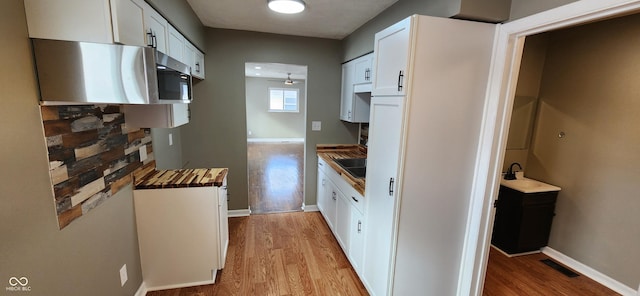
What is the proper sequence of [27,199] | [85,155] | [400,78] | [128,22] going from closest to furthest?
[27,199]
[128,22]
[85,155]
[400,78]

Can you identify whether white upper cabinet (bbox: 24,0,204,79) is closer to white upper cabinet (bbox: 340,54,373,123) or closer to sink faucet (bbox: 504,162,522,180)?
white upper cabinet (bbox: 340,54,373,123)

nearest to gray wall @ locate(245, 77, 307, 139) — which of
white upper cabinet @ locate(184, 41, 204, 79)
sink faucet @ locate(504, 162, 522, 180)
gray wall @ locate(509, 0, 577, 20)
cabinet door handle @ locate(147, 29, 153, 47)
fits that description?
white upper cabinet @ locate(184, 41, 204, 79)

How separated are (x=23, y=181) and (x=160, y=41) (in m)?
1.13

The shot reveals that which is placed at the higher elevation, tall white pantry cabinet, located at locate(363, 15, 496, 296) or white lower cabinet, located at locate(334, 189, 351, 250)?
tall white pantry cabinet, located at locate(363, 15, 496, 296)

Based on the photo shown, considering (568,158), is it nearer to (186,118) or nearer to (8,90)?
(186,118)

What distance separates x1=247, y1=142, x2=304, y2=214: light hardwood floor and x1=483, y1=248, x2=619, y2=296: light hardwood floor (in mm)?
2430

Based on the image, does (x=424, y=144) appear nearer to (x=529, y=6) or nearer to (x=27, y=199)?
(x=529, y=6)

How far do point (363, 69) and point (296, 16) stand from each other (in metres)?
0.90

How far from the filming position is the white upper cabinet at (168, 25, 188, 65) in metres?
1.98

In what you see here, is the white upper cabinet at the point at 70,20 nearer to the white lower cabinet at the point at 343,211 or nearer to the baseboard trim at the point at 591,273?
the white lower cabinet at the point at 343,211

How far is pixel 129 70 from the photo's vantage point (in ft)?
3.84

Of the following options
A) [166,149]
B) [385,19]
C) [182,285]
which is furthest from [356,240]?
[166,149]

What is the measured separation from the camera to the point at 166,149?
2645 mm

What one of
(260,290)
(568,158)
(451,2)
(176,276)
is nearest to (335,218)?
(260,290)
